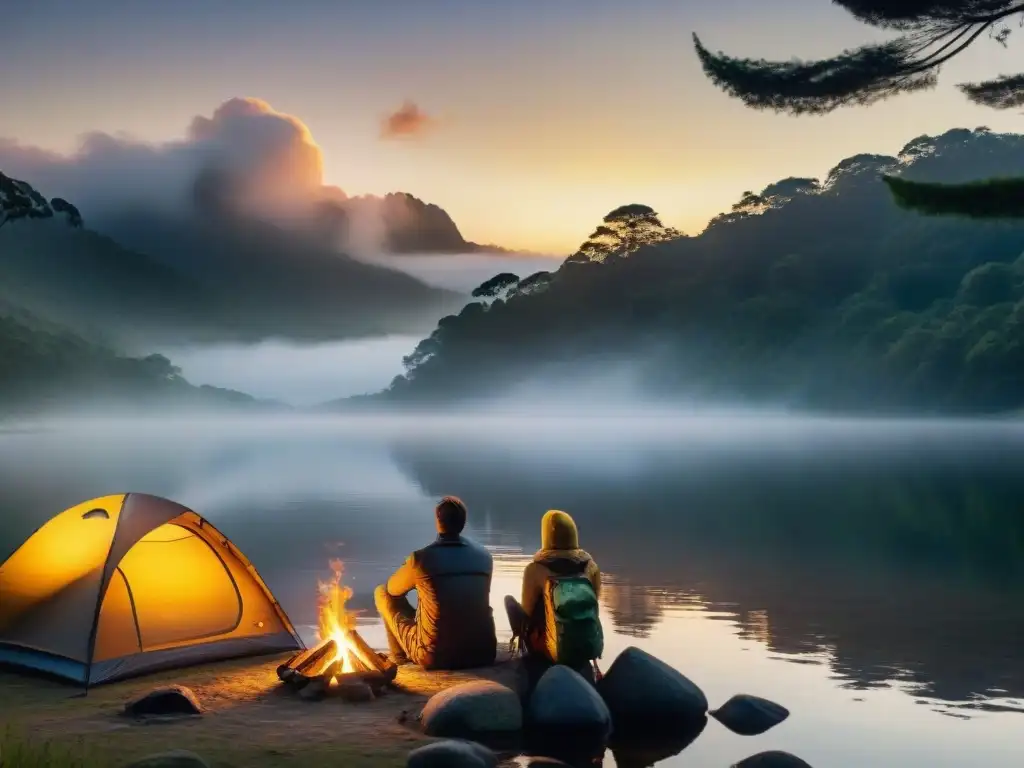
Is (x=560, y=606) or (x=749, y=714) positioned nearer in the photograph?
(x=560, y=606)

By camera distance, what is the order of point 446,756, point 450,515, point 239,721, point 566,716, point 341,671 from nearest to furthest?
point 446,756, point 239,721, point 566,716, point 341,671, point 450,515

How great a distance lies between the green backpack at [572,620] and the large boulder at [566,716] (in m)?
0.20

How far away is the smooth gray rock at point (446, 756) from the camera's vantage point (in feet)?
27.3

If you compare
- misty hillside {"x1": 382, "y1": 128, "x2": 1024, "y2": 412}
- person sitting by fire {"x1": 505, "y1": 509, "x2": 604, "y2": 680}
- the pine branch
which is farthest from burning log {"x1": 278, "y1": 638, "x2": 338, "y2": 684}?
misty hillside {"x1": 382, "y1": 128, "x2": 1024, "y2": 412}

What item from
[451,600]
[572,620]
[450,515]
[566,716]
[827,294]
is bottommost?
[566,716]

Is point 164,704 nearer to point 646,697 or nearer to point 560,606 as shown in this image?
point 560,606

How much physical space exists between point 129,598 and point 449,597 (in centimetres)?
319

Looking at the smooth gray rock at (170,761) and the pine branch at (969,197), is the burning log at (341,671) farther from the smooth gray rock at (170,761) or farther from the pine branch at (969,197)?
the pine branch at (969,197)

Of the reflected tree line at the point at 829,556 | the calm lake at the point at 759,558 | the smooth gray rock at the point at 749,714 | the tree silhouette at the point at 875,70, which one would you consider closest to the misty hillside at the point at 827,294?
the calm lake at the point at 759,558

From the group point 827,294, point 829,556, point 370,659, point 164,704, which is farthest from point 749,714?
point 827,294

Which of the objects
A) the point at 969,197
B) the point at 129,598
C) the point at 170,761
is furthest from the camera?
the point at 969,197

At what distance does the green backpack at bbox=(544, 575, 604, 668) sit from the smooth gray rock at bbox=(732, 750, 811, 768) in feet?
5.61

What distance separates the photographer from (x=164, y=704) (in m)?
9.67

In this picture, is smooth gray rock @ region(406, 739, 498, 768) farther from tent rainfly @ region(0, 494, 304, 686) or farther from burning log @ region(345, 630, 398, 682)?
tent rainfly @ region(0, 494, 304, 686)
